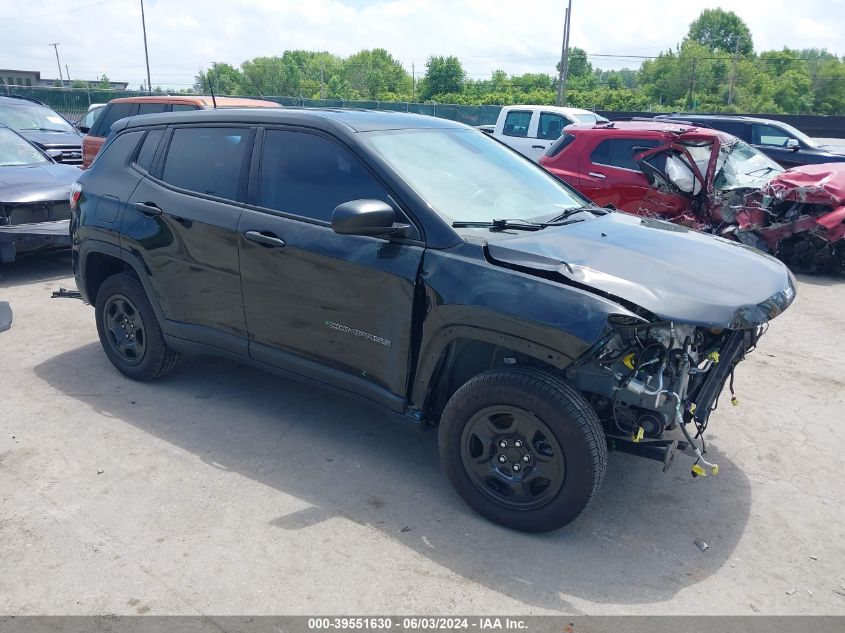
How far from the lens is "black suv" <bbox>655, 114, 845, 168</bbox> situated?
12344mm

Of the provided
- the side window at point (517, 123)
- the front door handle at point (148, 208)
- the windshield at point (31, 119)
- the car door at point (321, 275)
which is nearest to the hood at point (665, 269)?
the car door at point (321, 275)

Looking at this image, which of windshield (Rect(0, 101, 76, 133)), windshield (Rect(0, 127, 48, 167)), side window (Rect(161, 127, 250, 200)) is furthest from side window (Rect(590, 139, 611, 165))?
windshield (Rect(0, 101, 76, 133))

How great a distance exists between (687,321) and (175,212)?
318 cm

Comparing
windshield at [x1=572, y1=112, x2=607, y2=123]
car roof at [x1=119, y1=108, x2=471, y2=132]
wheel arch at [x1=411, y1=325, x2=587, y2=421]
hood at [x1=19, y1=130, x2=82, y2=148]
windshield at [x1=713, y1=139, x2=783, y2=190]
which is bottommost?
hood at [x1=19, y1=130, x2=82, y2=148]

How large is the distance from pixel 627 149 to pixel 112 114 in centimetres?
857

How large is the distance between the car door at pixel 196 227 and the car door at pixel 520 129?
35.1 ft

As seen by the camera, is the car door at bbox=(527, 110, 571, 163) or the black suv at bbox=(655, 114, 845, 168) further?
the car door at bbox=(527, 110, 571, 163)

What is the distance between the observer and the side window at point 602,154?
30.1ft

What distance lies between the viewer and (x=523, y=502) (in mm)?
3314

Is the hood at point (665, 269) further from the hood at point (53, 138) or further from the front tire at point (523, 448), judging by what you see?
the hood at point (53, 138)

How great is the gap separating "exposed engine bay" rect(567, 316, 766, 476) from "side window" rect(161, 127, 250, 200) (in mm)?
2451

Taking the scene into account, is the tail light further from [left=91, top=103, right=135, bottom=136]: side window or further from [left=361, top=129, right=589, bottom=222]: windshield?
[left=91, top=103, right=135, bottom=136]: side window
